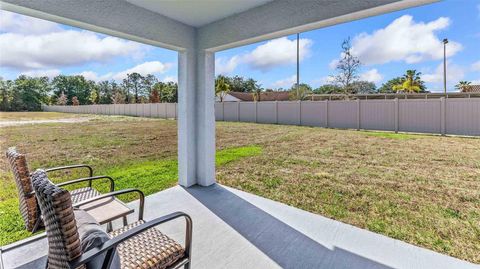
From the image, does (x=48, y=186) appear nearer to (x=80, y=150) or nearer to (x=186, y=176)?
(x=186, y=176)

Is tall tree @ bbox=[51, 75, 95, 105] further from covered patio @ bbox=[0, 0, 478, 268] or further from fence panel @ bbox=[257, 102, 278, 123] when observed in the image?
fence panel @ bbox=[257, 102, 278, 123]

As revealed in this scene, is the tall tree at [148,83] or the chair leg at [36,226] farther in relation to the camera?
the tall tree at [148,83]

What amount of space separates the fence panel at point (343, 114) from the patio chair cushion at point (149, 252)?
11.8 metres

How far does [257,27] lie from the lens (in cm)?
304

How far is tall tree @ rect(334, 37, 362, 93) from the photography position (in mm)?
14673

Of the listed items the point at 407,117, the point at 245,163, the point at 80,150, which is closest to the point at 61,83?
the point at 80,150

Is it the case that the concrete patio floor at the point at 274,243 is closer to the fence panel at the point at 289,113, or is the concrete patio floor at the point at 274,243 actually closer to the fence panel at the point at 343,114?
the fence panel at the point at 343,114

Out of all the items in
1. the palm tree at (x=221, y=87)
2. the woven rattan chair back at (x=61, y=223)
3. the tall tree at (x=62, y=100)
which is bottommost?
the woven rattan chair back at (x=61, y=223)

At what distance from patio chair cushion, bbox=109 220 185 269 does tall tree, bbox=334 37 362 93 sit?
15.6 metres

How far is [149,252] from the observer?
5.15 ft

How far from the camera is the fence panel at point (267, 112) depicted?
15.0 m

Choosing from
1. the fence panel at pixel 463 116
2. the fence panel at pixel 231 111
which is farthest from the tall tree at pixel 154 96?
the fence panel at pixel 463 116

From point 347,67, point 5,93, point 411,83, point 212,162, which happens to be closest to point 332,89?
point 347,67

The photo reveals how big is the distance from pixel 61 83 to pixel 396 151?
8628 mm
